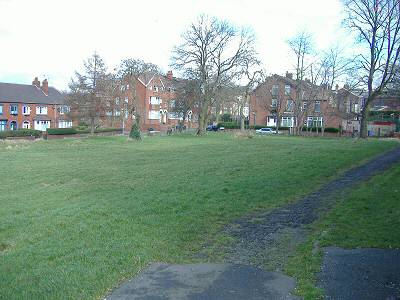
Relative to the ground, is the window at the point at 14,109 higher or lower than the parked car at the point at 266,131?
higher

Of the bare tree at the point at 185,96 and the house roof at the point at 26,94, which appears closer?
the bare tree at the point at 185,96

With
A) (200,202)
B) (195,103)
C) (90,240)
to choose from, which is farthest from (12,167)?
(195,103)

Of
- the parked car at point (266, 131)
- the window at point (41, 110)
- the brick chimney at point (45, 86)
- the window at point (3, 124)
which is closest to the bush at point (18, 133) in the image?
the window at point (3, 124)

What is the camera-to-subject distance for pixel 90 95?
5150 centimetres

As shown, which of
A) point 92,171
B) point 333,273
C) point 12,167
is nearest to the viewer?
point 333,273

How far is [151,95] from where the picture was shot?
85312mm

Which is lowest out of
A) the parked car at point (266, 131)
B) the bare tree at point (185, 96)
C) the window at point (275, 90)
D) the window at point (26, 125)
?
the parked car at point (266, 131)

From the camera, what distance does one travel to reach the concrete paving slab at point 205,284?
5.52 m

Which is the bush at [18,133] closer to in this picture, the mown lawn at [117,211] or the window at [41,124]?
the window at [41,124]

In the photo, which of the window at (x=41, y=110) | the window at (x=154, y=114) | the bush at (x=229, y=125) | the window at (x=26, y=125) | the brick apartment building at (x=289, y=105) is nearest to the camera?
the brick apartment building at (x=289, y=105)

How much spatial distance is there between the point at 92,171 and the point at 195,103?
4576cm

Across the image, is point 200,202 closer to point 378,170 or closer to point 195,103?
point 378,170

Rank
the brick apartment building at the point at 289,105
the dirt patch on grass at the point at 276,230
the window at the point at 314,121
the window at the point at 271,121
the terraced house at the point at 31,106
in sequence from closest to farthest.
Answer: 1. the dirt patch on grass at the point at 276,230
2. the terraced house at the point at 31,106
3. the brick apartment building at the point at 289,105
4. the window at the point at 314,121
5. the window at the point at 271,121

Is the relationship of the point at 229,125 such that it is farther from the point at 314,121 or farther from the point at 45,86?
the point at 45,86
